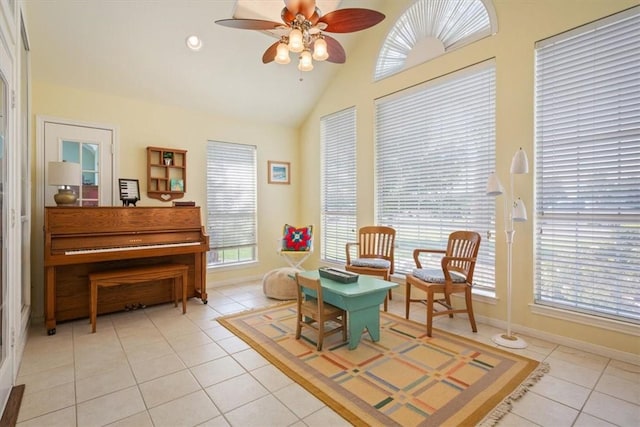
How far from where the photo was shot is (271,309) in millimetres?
3543

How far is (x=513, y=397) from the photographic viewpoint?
6.22ft

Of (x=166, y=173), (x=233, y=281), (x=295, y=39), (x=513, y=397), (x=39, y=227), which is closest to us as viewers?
(x=513, y=397)

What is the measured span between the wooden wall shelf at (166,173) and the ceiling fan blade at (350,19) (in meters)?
2.65

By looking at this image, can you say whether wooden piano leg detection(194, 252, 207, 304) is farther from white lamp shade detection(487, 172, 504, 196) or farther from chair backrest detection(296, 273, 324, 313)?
white lamp shade detection(487, 172, 504, 196)

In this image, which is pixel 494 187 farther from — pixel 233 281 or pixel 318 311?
pixel 233 281

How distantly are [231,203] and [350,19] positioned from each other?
10.2 feet

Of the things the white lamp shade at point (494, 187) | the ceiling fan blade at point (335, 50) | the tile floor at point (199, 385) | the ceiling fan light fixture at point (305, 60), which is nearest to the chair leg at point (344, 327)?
the tile floor at point (199, 385)

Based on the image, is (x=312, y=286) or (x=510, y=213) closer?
(x=312, y=286)

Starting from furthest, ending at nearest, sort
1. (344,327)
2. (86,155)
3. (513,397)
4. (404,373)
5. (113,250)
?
(86,155)
(113,250)
(344,327)
(404,373)
(513,397)

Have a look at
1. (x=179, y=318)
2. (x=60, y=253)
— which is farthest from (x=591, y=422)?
(x=60, y=253)

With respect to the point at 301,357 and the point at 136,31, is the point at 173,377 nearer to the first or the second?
the point at 301,357

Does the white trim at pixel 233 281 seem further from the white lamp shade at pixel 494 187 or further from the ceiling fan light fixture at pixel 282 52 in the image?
the white lamp shade at pixel 494 187

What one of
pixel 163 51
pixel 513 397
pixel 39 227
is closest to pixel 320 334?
pixel 513 397

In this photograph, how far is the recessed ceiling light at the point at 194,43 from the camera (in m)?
3.48
